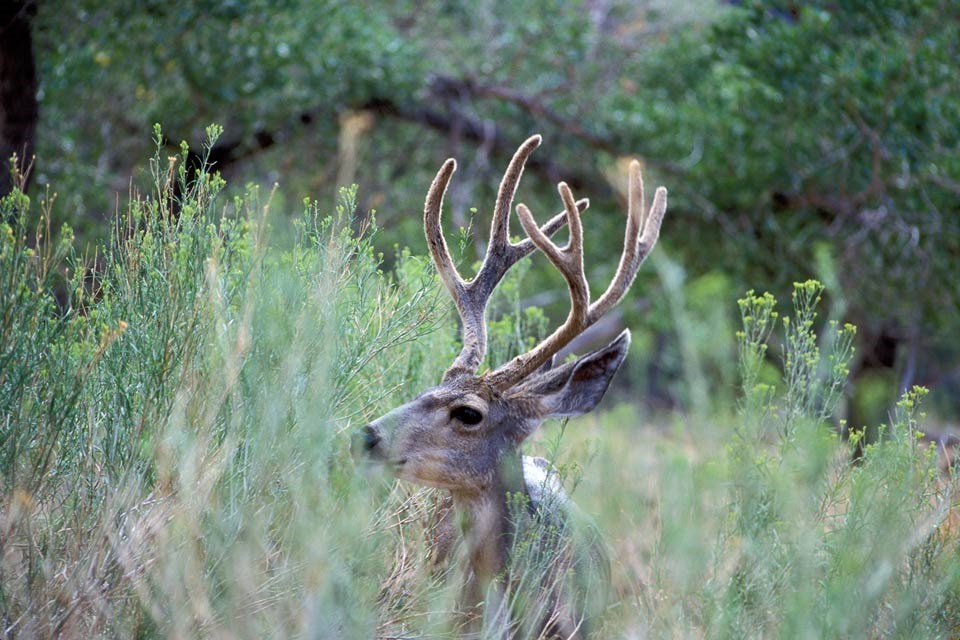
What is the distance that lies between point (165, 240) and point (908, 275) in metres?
8.46

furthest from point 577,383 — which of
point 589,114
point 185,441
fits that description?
point 589,114

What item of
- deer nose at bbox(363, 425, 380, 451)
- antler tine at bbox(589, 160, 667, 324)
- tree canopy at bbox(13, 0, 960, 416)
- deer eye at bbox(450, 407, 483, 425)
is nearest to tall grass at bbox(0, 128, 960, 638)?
deer nose at bbox(363, 425, 380, 451)

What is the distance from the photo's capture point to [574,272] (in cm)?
520

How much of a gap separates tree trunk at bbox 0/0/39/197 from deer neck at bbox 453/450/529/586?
4822mm

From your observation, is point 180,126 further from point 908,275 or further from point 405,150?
point 908,275

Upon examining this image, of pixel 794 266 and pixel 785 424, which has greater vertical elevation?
pixel 785 424

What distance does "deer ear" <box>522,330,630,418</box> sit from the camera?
507 centimetres

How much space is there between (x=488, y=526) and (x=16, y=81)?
17.9 ft

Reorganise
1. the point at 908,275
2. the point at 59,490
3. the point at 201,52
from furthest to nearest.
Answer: the point at 908,275 → the point at 201,52 → the point at 59,490

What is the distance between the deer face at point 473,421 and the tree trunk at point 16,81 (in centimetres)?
462

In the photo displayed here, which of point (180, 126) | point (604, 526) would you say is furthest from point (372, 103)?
point (604, 526)

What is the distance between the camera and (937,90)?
10.3 m

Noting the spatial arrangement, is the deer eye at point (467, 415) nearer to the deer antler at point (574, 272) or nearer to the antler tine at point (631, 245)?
the deer antler at point (574, 272)

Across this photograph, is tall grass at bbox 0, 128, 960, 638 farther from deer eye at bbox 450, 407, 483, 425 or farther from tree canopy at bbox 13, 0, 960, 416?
tree canopy at bbox 13, 0, 960, 416
